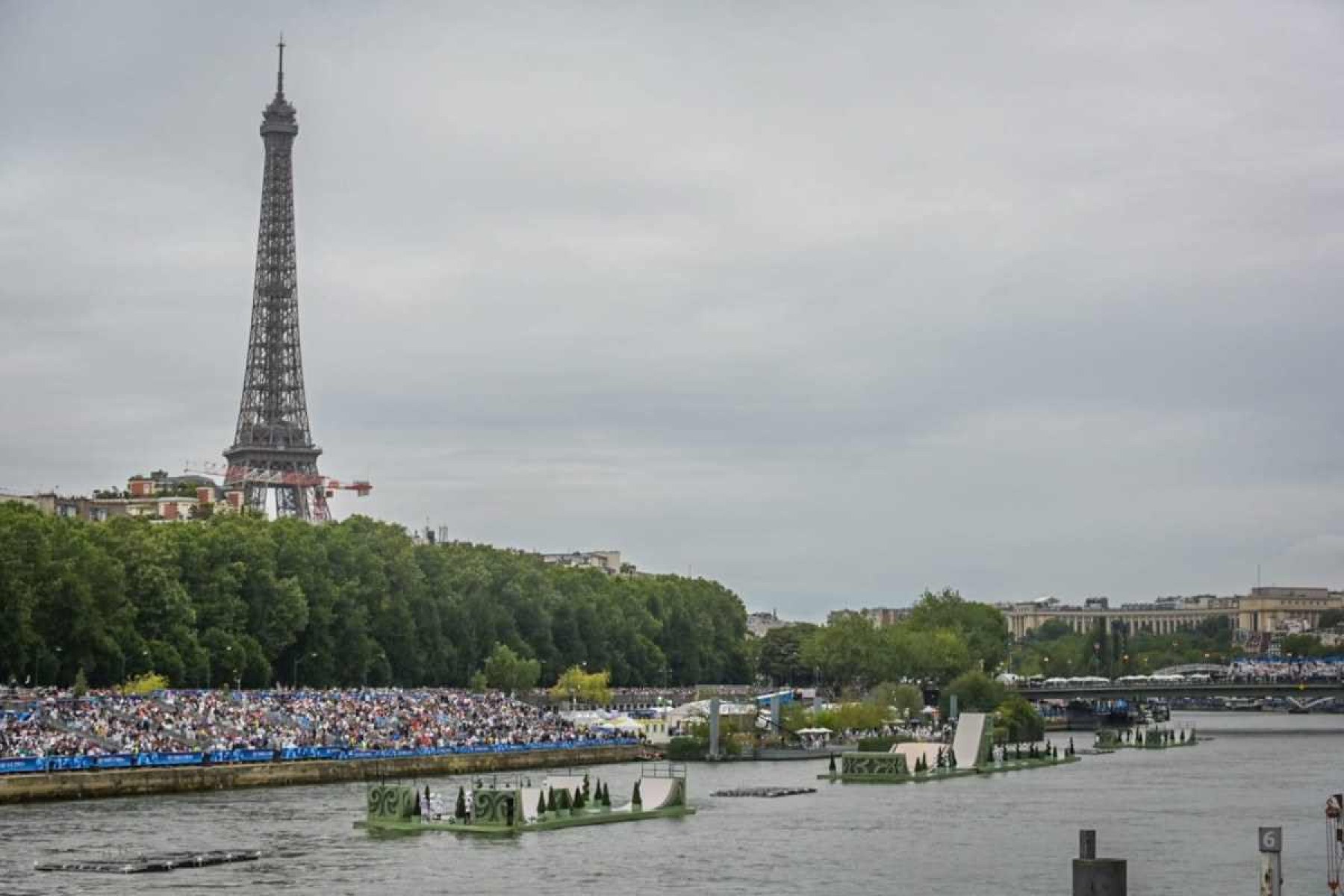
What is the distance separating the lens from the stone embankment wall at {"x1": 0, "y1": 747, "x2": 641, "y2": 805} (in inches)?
3034

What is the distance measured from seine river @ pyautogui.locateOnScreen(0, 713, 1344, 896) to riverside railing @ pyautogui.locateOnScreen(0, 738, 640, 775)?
2.10 meters

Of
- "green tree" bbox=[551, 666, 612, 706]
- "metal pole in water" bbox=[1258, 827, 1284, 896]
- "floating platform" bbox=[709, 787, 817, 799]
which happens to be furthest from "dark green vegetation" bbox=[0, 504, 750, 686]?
"metal pole in water" bbox=[1258, 827, 1284, 896]

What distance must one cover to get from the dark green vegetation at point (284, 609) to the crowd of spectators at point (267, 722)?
28.3ft

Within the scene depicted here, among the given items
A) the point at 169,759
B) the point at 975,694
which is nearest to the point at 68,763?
the point at 169,759

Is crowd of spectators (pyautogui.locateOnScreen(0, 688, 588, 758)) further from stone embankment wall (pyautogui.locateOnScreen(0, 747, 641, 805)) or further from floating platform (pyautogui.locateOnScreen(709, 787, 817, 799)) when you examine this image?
floating platform (pyautogui.locateOnScreen(709, 787, 817, 799))

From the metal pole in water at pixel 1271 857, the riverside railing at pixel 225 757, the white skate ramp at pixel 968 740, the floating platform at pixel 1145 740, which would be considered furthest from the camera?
the floating platform at pixel 1145 740

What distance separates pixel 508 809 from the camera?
230 feet

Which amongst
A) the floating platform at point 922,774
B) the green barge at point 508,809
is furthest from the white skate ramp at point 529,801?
the floating platform at point 922,774

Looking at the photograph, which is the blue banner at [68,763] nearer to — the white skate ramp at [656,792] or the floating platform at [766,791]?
the white skate ramp at [656,792]

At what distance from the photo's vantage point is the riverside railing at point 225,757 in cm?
7769

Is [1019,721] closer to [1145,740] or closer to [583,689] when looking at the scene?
[1145,740]

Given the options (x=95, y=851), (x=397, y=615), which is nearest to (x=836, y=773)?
(x=397, y=615)

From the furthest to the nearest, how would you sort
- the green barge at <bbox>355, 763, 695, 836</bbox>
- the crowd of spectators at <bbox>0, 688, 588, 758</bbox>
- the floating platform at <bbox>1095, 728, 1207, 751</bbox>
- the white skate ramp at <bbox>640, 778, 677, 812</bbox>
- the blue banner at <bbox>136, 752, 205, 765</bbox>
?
the floating platform at <bbox>1095, 728, 1207, 751</bbox> → the crowd of spectators at <bbox>0, 688, 588, 758</bbox> → the blue banner at <bbox>136, 752, 205, 765</bbox> → the white skate ramp at <bbox>640, 778, 677, 812</bbox> → the green barge at <bbox>355, 763, 695, 836</bbox>

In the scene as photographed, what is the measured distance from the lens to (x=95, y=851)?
199 ft
